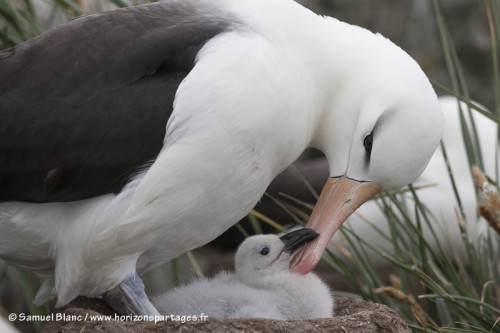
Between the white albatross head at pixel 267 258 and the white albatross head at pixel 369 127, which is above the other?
the white albatross head at pixel 369 127

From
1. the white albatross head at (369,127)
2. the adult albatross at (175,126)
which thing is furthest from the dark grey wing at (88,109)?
the white albatross head at (369,127)

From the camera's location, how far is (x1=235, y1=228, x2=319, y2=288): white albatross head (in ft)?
15.5

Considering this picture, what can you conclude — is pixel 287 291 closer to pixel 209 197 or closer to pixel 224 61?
pixel 209 197

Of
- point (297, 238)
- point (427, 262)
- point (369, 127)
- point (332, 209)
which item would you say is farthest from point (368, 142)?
point (427, 262)

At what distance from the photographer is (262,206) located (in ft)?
29.8

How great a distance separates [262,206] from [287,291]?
4.38 metres

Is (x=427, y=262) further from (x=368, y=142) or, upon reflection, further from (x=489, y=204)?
(x=368, y=142)

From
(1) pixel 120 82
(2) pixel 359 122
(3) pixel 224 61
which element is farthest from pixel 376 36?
(1) pixel 120 82

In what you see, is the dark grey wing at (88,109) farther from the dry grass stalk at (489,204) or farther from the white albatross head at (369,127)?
the dry grass stalk at (489,204)

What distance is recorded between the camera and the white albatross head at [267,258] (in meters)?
4.72

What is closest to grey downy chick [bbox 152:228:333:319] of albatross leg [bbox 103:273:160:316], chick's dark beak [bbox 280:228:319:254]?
chick's dark beak [bbox 280:228:319:254]

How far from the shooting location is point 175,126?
4238 mm

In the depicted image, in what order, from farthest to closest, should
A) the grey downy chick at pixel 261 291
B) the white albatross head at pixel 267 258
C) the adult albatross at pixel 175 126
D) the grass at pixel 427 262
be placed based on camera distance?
the grass at pixel 427 262, the white albatross head at pixel 267 258, the grey downy chick at pixel 261 291, the adult albatross at pixel 175 126

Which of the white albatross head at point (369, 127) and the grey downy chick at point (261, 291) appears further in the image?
the grey downy chick at point (261, 291)
